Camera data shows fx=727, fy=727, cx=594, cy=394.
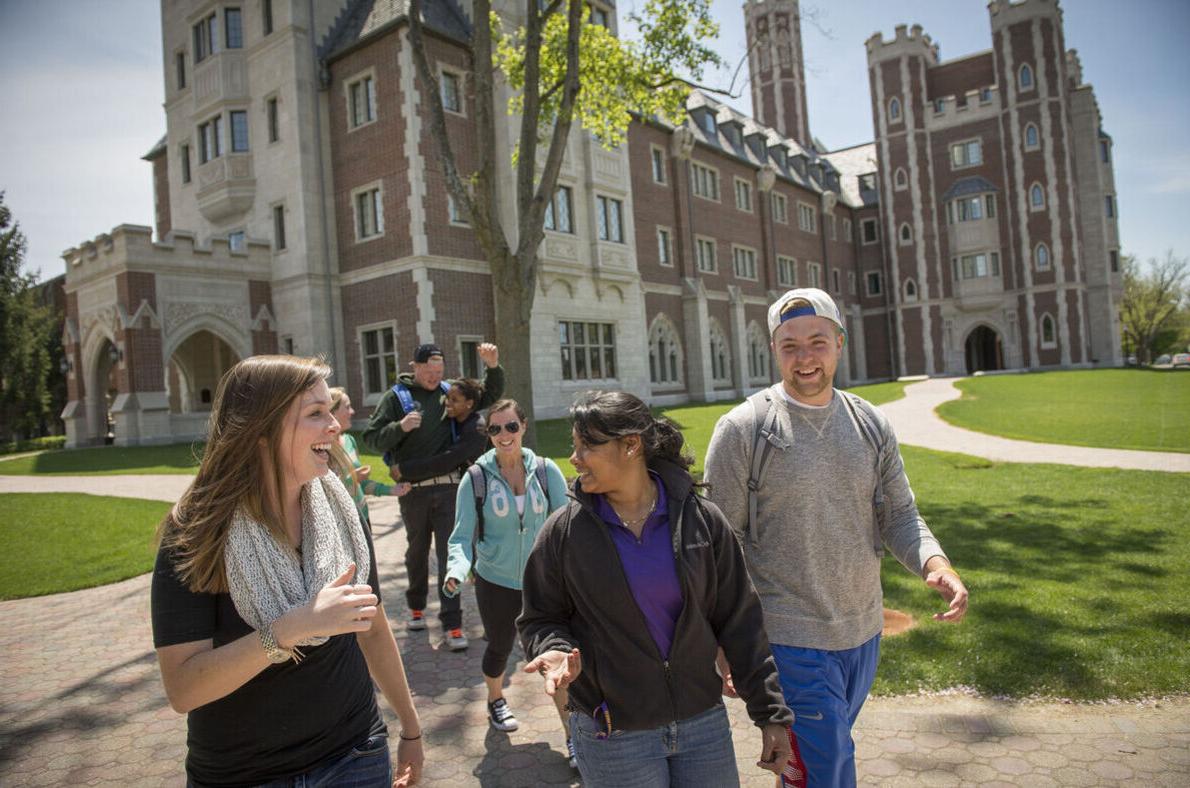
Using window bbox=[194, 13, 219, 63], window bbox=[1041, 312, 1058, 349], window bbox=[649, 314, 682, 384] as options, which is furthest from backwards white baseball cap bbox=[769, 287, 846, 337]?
window bbox=[1041, 312, 1058, 349]

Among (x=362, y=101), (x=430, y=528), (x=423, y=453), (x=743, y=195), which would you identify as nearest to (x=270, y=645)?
(x=423, y=453)

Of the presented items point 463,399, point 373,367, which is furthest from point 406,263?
point 463,399

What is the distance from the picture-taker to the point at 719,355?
32.2 meters

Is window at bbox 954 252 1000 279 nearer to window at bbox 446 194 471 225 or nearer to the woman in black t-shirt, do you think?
window at bbox 446 194 471 225

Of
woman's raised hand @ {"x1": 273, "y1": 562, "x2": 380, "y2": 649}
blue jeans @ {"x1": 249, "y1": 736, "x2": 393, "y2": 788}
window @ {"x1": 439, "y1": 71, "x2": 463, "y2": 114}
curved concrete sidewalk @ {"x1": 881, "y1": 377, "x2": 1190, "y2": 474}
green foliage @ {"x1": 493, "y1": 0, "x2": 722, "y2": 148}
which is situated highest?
window @ {"x1": 439, "y1": 71, "x2": 463, "y2": 114}

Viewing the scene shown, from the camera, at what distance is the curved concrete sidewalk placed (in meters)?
11.4

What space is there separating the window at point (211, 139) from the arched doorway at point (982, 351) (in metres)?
39.4

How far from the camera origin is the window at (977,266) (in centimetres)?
4053

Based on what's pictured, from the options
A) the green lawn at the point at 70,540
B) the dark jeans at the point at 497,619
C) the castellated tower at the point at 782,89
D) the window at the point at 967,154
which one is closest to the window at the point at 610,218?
the green lawn at the point at 70,540

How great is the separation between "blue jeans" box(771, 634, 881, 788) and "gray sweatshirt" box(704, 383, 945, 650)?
5cm

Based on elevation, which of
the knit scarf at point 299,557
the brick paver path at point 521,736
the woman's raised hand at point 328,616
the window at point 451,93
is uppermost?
the window at point 451,93

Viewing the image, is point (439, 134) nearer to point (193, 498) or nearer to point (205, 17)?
point (193, 498)

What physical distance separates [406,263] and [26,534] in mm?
11512

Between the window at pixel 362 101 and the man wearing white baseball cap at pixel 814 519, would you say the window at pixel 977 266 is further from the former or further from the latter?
the man wearing white baseball cap at pixel 814 519
